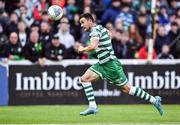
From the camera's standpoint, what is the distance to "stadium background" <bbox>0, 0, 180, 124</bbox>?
19844 mm

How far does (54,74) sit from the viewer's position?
19938 millimetres

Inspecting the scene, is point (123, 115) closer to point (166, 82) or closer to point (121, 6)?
point (166, 82)

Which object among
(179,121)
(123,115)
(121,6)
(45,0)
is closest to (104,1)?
(121,6)

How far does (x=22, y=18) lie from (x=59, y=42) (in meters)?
1.93

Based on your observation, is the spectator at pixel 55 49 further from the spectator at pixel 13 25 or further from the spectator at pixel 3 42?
the spectator at pixel 13 25

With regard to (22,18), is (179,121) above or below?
below

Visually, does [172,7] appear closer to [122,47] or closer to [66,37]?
[122,47]

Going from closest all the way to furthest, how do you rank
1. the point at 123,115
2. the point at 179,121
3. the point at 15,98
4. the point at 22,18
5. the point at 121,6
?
the point at 179,121 → the point at 123,115 → the point at 15,98 → the point at 22,18 → the point at 121,6

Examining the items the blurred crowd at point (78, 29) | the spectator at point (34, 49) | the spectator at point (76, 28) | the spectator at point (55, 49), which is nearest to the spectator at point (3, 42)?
the blurred crowd at point (78, 29)

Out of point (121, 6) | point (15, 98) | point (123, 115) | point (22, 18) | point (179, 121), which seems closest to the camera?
point (179, 121)

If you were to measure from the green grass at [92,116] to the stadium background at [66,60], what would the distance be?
6cm

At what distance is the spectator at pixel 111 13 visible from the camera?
76.3 ft

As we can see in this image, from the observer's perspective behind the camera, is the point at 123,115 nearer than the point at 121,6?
Yes

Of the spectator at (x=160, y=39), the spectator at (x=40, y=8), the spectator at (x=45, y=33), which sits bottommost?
the spectator at (x=160, y=39)
